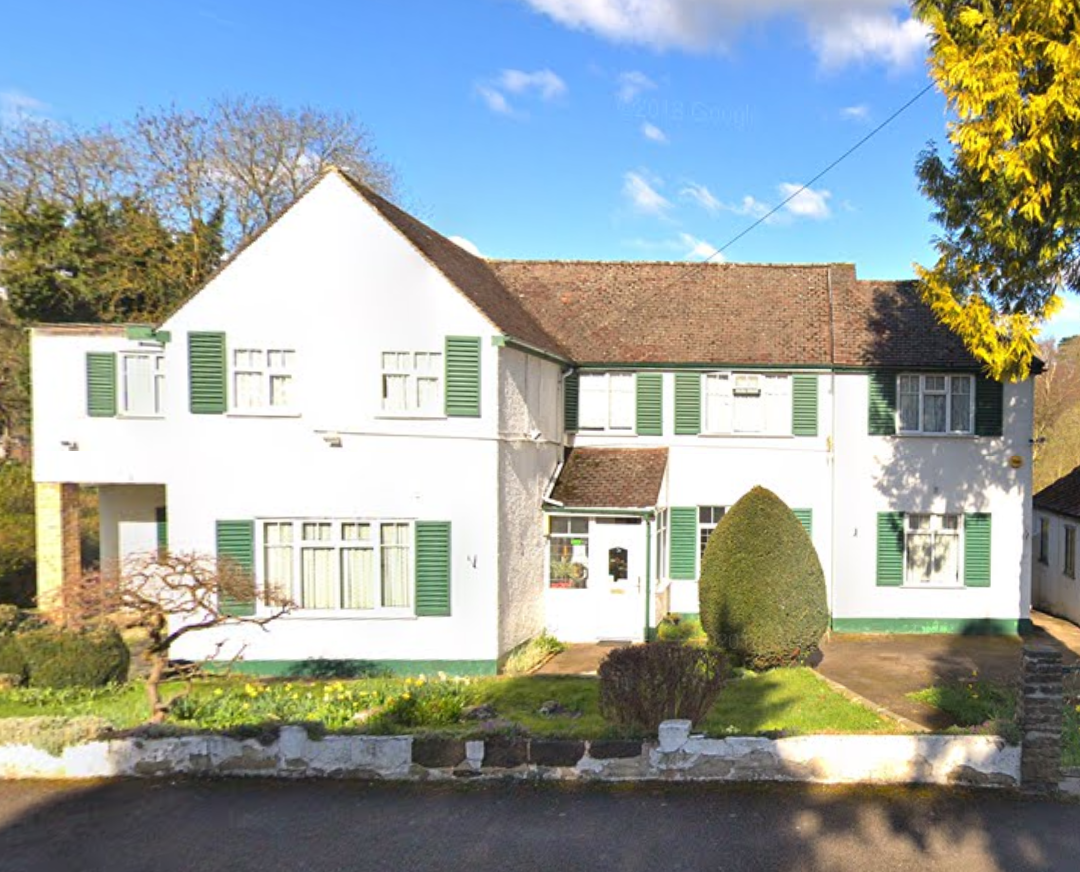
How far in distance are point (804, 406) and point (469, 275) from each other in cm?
810

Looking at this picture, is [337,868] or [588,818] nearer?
[337,868]

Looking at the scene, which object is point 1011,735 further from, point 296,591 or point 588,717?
point 296,591

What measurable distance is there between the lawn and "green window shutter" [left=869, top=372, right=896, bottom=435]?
649cm

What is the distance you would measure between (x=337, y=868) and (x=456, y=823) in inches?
44.6

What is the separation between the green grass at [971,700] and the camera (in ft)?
28.1

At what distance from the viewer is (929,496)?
1584 centimetres

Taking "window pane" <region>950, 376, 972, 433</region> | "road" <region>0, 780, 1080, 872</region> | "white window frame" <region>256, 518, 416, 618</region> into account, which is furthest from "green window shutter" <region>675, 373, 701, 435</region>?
"road" <region>0, 780, 1080, 872</region>

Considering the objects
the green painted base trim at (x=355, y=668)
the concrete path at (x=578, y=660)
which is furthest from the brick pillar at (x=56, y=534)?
the concrete path at (x=578, y=660)

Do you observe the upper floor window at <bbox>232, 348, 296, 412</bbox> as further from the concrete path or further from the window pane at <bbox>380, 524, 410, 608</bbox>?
the concrete path

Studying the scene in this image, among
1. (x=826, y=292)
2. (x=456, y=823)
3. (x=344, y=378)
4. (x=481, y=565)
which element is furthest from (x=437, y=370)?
(x=826, y=292)

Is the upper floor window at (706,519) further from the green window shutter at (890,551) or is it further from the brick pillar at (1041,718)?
the brick pillar at (1041,718)

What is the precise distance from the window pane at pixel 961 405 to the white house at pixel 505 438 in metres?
0.05

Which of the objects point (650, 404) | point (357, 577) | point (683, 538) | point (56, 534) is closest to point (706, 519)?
point (683, 538)

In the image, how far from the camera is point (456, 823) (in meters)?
6.51
